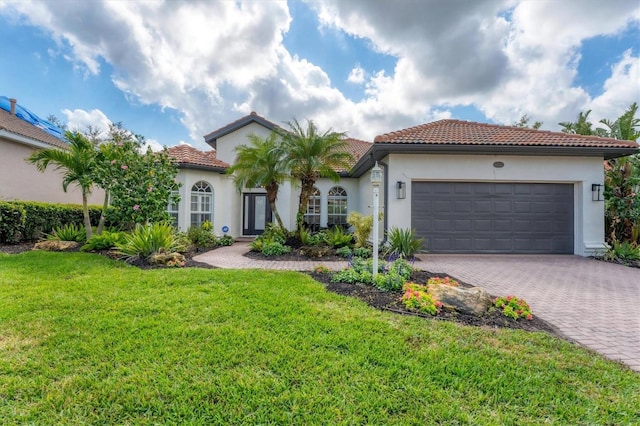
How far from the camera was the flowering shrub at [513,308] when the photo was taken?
4305 mm

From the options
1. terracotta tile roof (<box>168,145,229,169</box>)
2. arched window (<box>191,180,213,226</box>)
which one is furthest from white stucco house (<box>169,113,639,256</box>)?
arched window (<box>191,180,213,226</box>)

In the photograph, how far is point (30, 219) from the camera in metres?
10.6

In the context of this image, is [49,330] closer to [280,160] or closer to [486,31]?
[280,160]

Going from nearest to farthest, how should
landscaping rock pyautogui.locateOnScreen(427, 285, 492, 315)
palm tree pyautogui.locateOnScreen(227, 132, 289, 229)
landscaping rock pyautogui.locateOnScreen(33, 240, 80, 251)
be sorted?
landscaping rock pyautogui.locateOnScreen(427, 285, 492, 315), landscaping rock pyautogui.locateOnScreen(33, 240, 80, 251), palm tree pyautogui.locateOnScreen(227, 132, 289, 229)

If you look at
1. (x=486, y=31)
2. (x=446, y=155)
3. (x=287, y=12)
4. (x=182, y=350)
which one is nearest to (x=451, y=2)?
(x=486, y=31)

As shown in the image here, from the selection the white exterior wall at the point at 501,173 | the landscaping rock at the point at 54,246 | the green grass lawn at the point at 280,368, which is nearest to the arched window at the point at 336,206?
the white exterior wall at the point at 501,173

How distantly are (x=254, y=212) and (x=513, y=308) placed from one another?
44.1 ft

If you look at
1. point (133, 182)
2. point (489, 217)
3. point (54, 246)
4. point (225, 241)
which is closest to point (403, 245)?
point (489, 217)

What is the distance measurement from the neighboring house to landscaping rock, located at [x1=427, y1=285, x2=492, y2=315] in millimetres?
13812

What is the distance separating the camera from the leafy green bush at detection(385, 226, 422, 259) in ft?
31.2

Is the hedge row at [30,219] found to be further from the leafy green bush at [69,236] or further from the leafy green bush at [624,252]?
the leafy green bush at [624,252]

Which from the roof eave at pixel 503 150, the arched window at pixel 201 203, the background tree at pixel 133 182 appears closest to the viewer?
the background tree at pixel 133 182

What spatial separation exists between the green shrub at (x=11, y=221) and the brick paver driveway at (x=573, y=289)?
14126 mm

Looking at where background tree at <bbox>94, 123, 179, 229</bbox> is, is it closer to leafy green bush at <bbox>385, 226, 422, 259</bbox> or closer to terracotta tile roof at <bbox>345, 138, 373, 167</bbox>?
leafy green bush at <bbox>385, 226, 422, 259</bbox>
